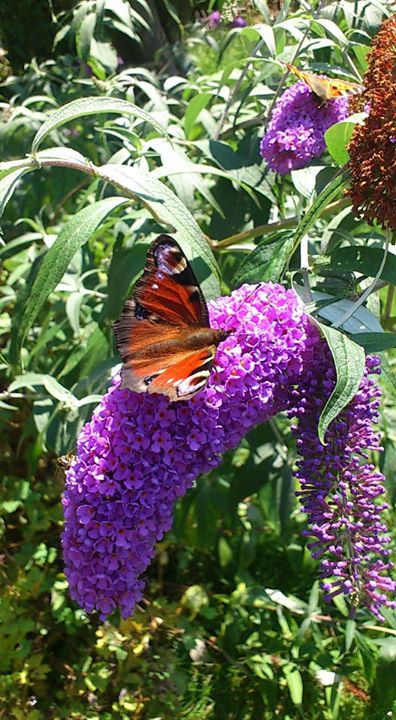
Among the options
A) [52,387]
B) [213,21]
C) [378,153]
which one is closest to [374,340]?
[378,153]

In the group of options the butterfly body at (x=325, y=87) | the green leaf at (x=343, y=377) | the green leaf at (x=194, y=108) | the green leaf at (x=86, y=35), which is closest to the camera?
the green leaf at (x=343, y=377)

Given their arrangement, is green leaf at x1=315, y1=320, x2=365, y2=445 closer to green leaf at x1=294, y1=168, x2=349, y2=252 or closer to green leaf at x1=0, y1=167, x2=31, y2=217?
green leaf at x1=294, y1=168, x2=349, y2=252

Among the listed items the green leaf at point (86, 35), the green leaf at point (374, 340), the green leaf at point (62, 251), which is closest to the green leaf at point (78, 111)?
the green leaf at point (62, 251)

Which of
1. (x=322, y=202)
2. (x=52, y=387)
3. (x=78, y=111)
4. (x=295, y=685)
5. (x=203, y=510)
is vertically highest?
(x=78, y=111)

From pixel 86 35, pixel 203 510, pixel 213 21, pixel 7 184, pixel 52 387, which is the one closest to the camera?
pixel 7 184

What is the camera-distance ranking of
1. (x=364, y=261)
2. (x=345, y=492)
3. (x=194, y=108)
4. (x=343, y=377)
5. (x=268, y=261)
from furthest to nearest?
(x=194, y=108)
(x=268, y=261)
(x=364, y=261)
(x=345, y=492)
(x=343, y=377)

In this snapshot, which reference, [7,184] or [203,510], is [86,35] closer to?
[7,184]

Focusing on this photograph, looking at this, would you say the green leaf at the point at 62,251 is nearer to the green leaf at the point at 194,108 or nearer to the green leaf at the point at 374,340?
the green leaf at the point at 374,340

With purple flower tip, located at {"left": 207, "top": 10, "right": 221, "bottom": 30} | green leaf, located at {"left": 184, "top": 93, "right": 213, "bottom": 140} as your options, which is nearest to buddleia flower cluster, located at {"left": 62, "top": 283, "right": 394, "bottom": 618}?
green leaf, located at {"left": 184, "top": 93, "right": 213, "bottom": 140}
